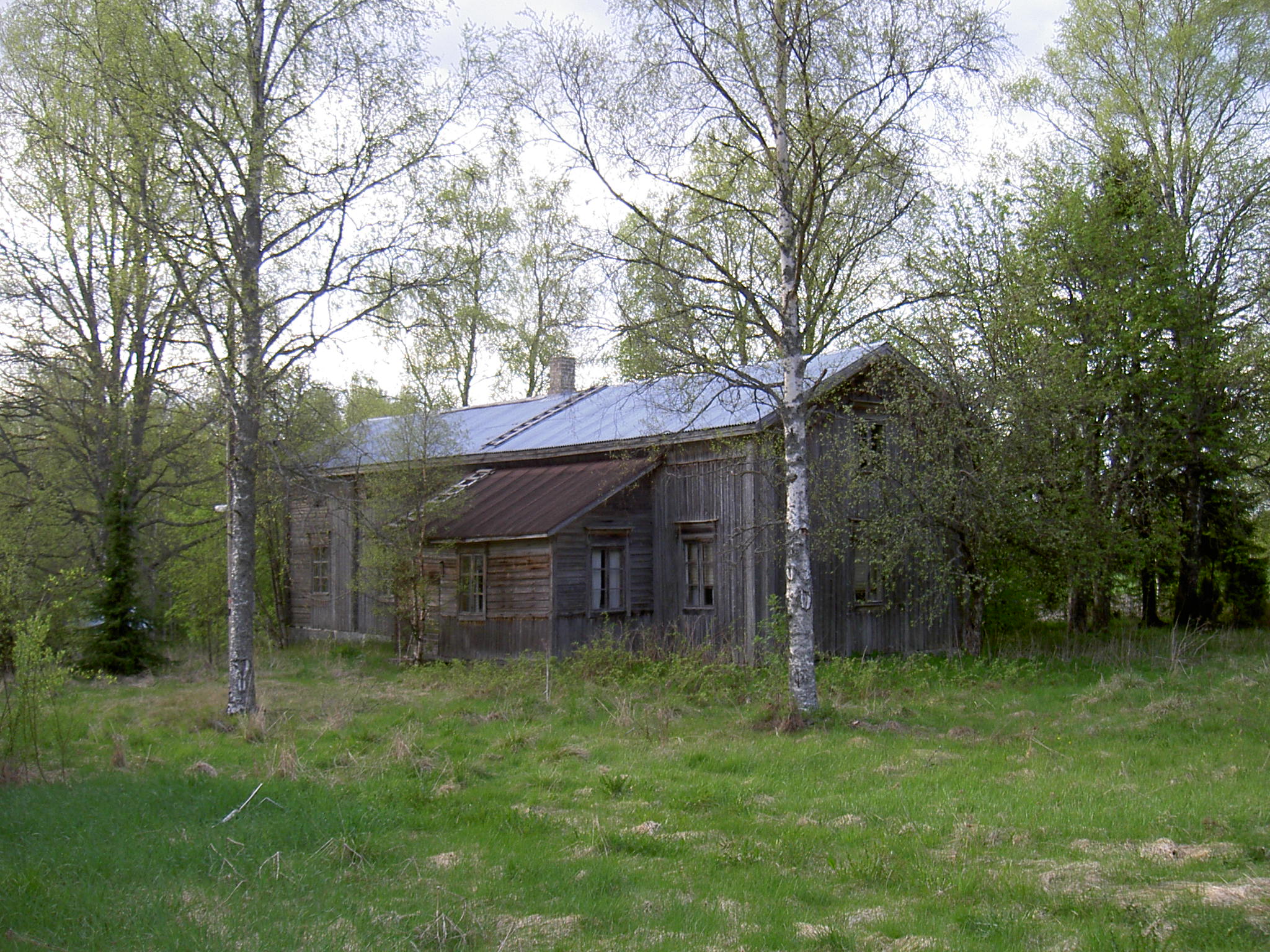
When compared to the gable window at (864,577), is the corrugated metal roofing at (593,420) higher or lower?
higher

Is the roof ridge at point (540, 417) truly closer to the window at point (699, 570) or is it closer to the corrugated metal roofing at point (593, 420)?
the corrugated metal roofing at point (593, 420)

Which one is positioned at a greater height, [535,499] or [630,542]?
[535,499]

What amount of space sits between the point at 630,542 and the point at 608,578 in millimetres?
802

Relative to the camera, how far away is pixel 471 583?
64.6 ft

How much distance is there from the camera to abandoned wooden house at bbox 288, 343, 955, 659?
17.6 metres

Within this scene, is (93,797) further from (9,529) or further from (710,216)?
(9,529)

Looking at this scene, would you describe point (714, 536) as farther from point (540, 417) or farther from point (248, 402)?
point (248, 402)

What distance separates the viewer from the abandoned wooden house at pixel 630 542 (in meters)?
17.6

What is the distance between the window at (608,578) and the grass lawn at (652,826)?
206 inches

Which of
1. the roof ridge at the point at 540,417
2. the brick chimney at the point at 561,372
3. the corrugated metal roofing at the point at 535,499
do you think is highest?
the brick chimney at the point at 561,372

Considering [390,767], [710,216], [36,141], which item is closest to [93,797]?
[390,767]

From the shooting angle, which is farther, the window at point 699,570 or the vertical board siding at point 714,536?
the window at point 699,570

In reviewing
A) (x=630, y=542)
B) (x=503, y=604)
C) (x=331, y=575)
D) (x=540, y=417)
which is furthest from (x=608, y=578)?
(x=331, y=575)

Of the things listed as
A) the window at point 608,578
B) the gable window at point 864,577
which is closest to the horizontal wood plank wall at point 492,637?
the window at point 608,578
